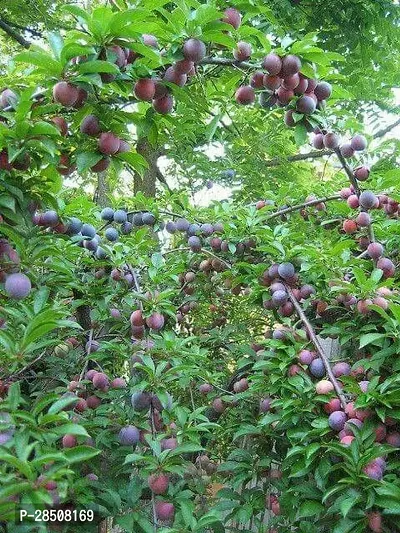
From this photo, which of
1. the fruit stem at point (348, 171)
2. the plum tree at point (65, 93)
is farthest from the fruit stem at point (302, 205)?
the plum tree at point (65, 93)

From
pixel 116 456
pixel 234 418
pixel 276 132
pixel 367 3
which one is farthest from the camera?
pixel 276 132

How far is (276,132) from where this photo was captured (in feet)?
12.7

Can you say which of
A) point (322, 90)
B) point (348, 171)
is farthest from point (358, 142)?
point (322, 90)

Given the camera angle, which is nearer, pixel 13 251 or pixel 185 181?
pixel 13 251

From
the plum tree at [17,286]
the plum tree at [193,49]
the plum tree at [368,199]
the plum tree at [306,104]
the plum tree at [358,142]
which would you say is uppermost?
the plum tree at [358,142]

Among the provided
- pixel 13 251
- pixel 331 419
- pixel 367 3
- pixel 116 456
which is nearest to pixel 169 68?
pixel 13 251

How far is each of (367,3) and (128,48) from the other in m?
2.68

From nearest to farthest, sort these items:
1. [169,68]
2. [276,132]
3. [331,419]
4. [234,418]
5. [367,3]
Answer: [169,68]
[331,419]
[234,418]
[367,3]
[276,132]

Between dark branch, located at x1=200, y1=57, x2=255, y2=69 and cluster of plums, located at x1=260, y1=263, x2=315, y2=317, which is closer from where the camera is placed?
dark branch, located at x1=200, y1=57, x2=255, y2=69

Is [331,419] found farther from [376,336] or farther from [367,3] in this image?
[367,3]

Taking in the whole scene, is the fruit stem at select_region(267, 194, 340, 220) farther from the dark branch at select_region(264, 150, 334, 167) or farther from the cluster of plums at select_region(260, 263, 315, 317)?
the dark branch at select_region(264, 150, 334, 167)

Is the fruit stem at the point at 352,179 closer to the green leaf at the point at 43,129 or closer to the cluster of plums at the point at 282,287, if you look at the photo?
the cluster of plums at the point at 282,287

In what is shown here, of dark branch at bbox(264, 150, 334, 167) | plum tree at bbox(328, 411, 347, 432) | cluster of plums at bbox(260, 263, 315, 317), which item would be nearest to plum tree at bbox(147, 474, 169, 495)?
plum tree at bbox(328, 411, 347, 432)

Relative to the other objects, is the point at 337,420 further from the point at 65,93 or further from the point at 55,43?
the point at 55,43
